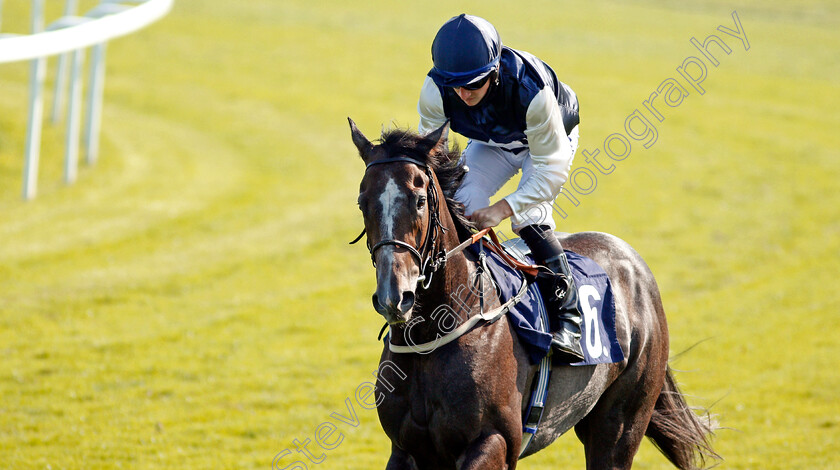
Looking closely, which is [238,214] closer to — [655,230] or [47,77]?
[655,230]

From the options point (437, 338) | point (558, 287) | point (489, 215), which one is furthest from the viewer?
point (558, 287)

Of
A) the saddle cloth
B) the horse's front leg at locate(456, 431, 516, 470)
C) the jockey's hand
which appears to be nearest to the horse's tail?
the saddle cloth

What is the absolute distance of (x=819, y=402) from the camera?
8.41 metres

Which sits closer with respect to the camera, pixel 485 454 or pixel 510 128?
pixel 485 454

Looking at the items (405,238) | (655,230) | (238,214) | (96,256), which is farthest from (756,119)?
(405,238)

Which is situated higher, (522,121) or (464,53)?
(464,53)

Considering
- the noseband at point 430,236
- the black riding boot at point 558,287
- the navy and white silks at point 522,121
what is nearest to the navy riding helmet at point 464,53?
the navy and white silks at point 522,121

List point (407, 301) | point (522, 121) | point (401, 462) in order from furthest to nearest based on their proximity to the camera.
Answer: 1. point (522, 121)
2. point (401, 462)
3. point (407, 301)

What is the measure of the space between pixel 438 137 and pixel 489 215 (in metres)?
0.57

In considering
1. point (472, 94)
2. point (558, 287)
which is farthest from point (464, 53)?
point (558, 287)

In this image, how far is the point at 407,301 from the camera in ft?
11.1

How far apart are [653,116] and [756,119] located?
132 inches

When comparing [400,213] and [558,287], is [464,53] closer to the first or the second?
[400,213]

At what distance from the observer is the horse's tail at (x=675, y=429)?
5.48m
